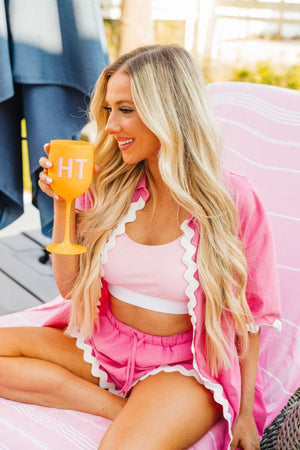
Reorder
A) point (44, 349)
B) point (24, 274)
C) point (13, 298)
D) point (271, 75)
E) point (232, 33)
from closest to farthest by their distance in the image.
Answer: point (44, 349) → point (13, 298) → point (24, 274) → point (271, 75) → point (232, 33)

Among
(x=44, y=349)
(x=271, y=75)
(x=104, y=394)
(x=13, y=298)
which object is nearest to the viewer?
(x=104, y=394)

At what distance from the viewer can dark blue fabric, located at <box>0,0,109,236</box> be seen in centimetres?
258

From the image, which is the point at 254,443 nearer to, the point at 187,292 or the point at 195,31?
the point at 187,292

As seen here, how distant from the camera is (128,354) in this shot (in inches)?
75.7

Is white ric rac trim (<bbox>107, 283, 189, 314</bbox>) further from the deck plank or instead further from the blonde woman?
the deck plank

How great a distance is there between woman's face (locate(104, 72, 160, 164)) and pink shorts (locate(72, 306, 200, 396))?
58 cm

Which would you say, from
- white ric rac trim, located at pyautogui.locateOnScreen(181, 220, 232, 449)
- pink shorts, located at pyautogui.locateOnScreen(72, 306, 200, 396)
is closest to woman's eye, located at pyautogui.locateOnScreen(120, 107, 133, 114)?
white ric rac trim, located at pyautogui.locateOnScreen(181, 220, 232, 449)

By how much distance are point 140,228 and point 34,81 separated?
3.49 feet

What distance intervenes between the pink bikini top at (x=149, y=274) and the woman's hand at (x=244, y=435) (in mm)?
388

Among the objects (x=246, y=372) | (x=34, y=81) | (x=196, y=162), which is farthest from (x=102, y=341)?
(x=34, y=81)

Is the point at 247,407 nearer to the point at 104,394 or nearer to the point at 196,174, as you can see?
the point at 104,394

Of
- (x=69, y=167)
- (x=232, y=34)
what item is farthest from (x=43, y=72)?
(x=232, y=34)

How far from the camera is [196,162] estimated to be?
1.84m

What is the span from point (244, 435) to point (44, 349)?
714mm
